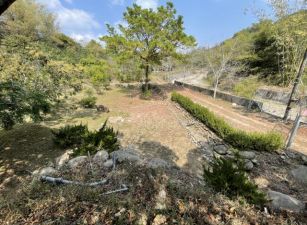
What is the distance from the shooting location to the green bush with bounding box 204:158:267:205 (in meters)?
3.31

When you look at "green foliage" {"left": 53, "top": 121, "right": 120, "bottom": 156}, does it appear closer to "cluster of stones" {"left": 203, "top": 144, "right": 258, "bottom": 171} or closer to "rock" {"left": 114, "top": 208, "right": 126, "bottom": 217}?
"rock" {"left": 114, "top": 208, "right": 126, "bottom": 217}

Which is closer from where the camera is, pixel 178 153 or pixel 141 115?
pixel 178 153

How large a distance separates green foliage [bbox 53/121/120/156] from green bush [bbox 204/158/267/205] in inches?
115

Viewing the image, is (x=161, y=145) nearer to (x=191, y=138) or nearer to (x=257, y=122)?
(x=191, y=138)

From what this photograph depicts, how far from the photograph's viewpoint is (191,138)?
30.3 feet

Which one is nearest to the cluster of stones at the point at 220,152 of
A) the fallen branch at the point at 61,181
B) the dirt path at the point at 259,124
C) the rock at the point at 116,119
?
the dirt path at the point at 259,124

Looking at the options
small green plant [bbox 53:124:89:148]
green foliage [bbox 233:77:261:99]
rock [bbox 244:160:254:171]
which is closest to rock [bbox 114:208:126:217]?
rock [bbox 244:160:254:171]

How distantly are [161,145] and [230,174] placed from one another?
15.6 ft

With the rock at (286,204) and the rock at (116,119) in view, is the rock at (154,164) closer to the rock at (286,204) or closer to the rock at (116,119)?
the rock at (286,204)

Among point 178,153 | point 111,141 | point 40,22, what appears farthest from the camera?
point 40,22

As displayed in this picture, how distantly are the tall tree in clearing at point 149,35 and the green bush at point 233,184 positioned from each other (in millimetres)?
13105

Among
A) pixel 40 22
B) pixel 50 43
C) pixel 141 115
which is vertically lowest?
pixel 141 115

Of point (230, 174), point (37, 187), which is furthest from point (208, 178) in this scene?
point (37, 187)

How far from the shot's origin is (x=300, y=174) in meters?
5.84
